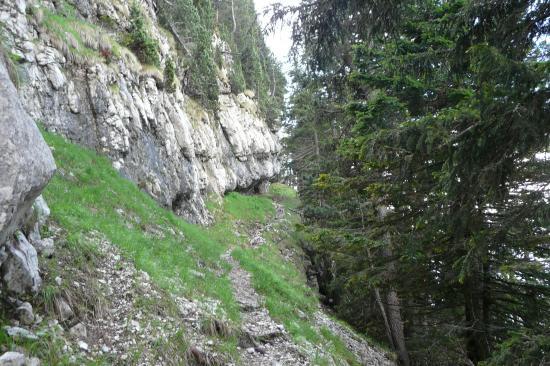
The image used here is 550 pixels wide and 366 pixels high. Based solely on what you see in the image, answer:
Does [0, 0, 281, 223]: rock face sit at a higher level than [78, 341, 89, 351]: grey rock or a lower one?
higher

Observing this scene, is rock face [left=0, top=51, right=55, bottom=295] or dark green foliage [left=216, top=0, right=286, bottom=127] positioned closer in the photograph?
rock face [left=0, top=51, right=55, bottom=295]

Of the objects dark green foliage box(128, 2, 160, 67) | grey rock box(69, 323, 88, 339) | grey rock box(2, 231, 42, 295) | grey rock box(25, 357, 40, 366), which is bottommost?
grey rock box(25, 357, 40, 366)

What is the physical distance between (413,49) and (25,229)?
7962mm

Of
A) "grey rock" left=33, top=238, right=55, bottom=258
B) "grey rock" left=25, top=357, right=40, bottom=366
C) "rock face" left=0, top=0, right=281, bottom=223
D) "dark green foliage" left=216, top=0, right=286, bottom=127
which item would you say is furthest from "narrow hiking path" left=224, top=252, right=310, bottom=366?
"dark green foliage" left=216, top=0, right=286, bottom=127

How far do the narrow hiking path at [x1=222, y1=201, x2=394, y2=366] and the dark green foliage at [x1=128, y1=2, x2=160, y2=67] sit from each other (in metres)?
10.6

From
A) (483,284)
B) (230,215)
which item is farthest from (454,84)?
(230,215)

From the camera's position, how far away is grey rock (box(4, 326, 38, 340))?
4219 mm

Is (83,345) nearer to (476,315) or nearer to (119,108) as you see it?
(476,315)

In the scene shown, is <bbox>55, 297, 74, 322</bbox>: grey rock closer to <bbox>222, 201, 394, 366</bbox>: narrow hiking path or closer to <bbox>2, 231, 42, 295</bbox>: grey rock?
<bbox>2, 231, 42, 295</bbox>: grey rock

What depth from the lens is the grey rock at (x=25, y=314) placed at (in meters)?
4.54

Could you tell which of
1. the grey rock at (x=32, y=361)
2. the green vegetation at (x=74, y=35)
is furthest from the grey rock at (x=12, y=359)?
the green vegetation at (x=74, y=35)

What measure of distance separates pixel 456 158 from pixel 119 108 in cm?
1321

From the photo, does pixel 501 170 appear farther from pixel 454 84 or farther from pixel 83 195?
pixel 83 195

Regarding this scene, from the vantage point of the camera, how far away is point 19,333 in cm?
429
